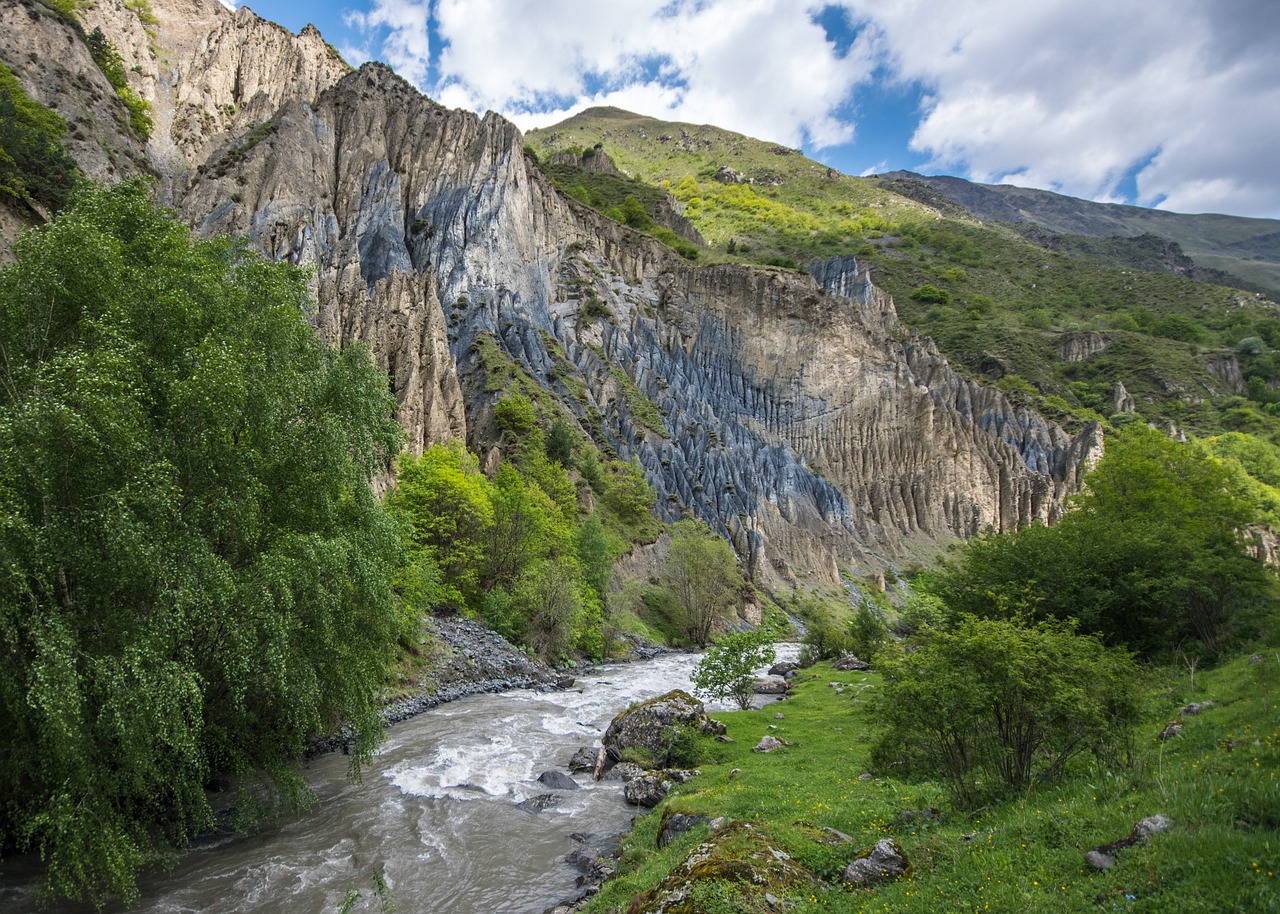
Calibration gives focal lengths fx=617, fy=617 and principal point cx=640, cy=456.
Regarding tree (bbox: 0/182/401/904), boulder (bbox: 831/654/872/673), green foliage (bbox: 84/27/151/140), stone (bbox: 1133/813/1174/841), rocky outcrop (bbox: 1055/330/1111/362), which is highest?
green foliage (bbox: 84/27/151/140)

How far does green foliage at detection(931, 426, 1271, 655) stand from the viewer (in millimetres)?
20875

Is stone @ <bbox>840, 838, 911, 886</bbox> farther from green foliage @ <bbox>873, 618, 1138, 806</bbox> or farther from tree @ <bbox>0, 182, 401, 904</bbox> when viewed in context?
tree @ <bbox>0, 182, 401, 904</bbox>

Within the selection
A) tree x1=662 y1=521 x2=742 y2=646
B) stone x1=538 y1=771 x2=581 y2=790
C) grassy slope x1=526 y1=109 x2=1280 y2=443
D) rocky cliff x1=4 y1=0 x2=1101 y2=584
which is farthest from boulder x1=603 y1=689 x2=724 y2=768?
grassy slope x1=526 y1=109 x2=1280 y2=443

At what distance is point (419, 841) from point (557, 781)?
14.7 ft

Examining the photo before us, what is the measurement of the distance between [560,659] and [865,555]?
57110 millimetres

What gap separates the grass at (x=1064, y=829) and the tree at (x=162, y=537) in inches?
295

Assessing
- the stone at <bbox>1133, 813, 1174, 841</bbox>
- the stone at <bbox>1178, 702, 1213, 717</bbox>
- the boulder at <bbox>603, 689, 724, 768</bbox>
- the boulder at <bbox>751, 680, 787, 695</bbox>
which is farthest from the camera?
the boulder at <bbox>751, 680, 787, 695</bbox>

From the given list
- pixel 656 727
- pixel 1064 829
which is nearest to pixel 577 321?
pixel 656 727

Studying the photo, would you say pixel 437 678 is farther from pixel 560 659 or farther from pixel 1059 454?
pixel 1059 454

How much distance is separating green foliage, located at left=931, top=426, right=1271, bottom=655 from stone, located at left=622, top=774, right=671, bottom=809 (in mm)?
10071

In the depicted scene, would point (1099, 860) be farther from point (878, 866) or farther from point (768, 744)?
point (768, 744)

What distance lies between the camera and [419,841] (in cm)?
1378

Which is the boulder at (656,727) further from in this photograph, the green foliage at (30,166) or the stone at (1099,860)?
the green foliage at (30,166)

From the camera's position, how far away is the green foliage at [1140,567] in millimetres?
20875
